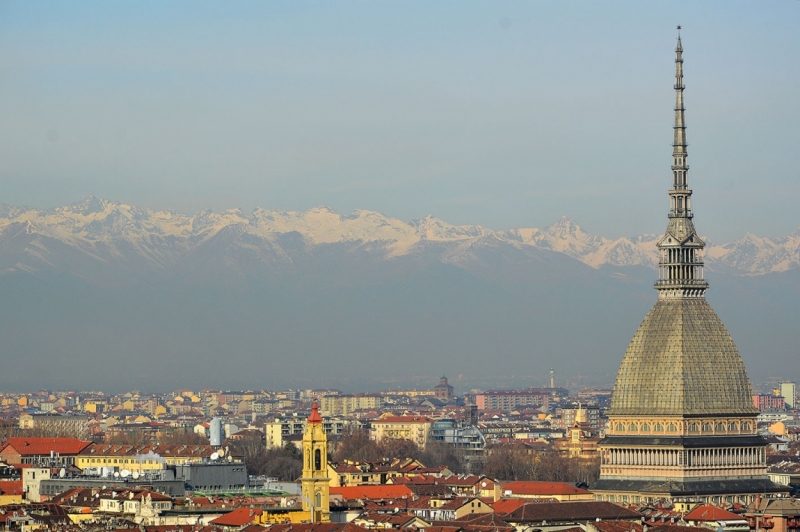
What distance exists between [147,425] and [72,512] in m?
112

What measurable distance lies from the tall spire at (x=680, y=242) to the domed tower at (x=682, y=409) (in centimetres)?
6

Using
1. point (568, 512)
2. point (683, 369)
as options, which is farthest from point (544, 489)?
point (568, 512)

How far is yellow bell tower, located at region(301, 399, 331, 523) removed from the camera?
82.8 m

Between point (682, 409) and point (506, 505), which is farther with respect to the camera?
point (682, 409)

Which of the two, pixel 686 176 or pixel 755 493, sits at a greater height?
pixel 686 176

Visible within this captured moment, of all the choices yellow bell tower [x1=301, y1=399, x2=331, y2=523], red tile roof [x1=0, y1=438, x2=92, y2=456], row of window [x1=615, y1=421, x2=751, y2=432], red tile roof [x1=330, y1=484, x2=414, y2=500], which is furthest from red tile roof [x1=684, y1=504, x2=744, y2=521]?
red tile roof [x1=0, y1=438, x2=92, y2=456]

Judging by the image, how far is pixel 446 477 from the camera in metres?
118

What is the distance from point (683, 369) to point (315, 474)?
28.1 metres

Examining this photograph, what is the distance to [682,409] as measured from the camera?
350 ft

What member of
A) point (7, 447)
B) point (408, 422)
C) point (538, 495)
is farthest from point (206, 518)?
point (408, 422)

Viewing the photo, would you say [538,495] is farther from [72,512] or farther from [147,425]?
[147,425]

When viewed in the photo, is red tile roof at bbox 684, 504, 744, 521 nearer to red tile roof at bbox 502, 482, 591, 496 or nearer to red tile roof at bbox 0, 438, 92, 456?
red tile roof at bbox 502, 482, 591, 496

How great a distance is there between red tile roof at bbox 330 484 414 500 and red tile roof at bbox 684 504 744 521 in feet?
48.6

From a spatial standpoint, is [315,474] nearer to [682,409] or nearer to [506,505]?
[506,505]
